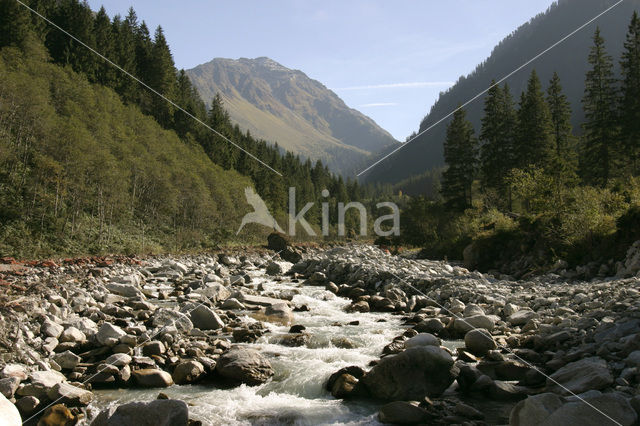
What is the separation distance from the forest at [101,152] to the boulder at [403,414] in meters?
24.2

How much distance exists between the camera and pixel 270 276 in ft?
78.9

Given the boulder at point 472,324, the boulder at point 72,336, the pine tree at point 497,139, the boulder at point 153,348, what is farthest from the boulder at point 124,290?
the pine tree at point 497,139

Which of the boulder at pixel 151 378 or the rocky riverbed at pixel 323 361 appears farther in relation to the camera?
the boulder at pixel 151 378

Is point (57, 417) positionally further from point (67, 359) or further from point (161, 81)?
point (161, 81)

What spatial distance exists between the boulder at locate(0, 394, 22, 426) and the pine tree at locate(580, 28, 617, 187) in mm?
40488

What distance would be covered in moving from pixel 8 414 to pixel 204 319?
5594 millimetres

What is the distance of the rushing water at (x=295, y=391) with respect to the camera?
19.7ft

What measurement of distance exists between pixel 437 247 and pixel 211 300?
870 inches

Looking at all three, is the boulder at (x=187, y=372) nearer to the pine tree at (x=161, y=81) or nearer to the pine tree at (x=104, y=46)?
the pine tree at (x=104, y=46)

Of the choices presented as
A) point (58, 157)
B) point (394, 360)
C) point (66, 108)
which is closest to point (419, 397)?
point (394, 360)

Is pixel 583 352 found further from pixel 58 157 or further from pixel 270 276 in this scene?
pixel 58 157

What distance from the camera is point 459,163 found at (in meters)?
43.1

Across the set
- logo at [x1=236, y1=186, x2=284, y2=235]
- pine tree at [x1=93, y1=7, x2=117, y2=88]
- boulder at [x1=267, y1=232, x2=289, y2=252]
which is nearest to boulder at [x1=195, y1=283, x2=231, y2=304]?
boulder at [x1=267, y1=232, x2=289, y2=252]

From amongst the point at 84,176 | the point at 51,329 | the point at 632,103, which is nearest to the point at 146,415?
the point at 51,329
